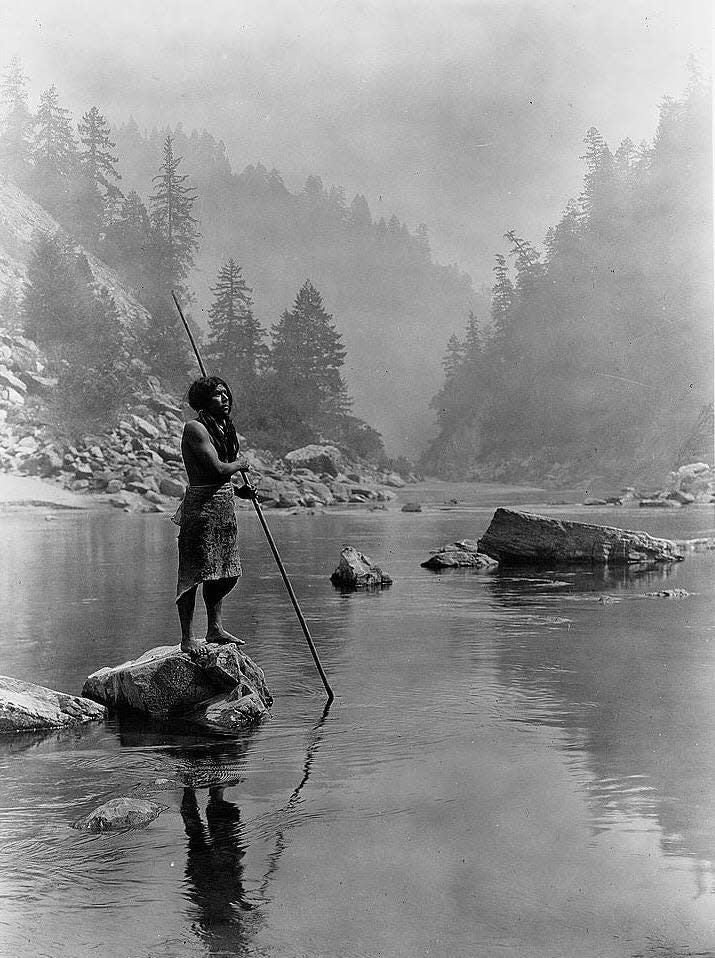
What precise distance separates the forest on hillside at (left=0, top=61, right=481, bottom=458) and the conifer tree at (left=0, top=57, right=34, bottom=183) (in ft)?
0.33

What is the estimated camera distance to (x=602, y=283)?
106ft

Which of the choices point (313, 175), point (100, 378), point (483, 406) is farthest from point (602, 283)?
point (100, 378)

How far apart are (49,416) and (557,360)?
16.9m

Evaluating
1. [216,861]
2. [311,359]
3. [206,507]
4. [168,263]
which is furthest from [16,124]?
[216,861]

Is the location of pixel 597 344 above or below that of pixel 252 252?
below

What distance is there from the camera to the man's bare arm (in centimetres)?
623

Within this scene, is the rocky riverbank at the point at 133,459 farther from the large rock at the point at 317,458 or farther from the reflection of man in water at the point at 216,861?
the reflection of man in water at the point at 216,861

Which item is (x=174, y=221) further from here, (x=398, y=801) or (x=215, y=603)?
(x=398, y=801)

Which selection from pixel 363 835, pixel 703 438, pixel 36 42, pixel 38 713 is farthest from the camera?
pixel 703 438

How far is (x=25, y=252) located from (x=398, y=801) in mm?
32907

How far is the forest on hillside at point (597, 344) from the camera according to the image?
2741 cm

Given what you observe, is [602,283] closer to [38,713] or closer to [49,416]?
[49,416]

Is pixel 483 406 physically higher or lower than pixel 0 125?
lower

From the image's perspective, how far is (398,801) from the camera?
4.88 meters
